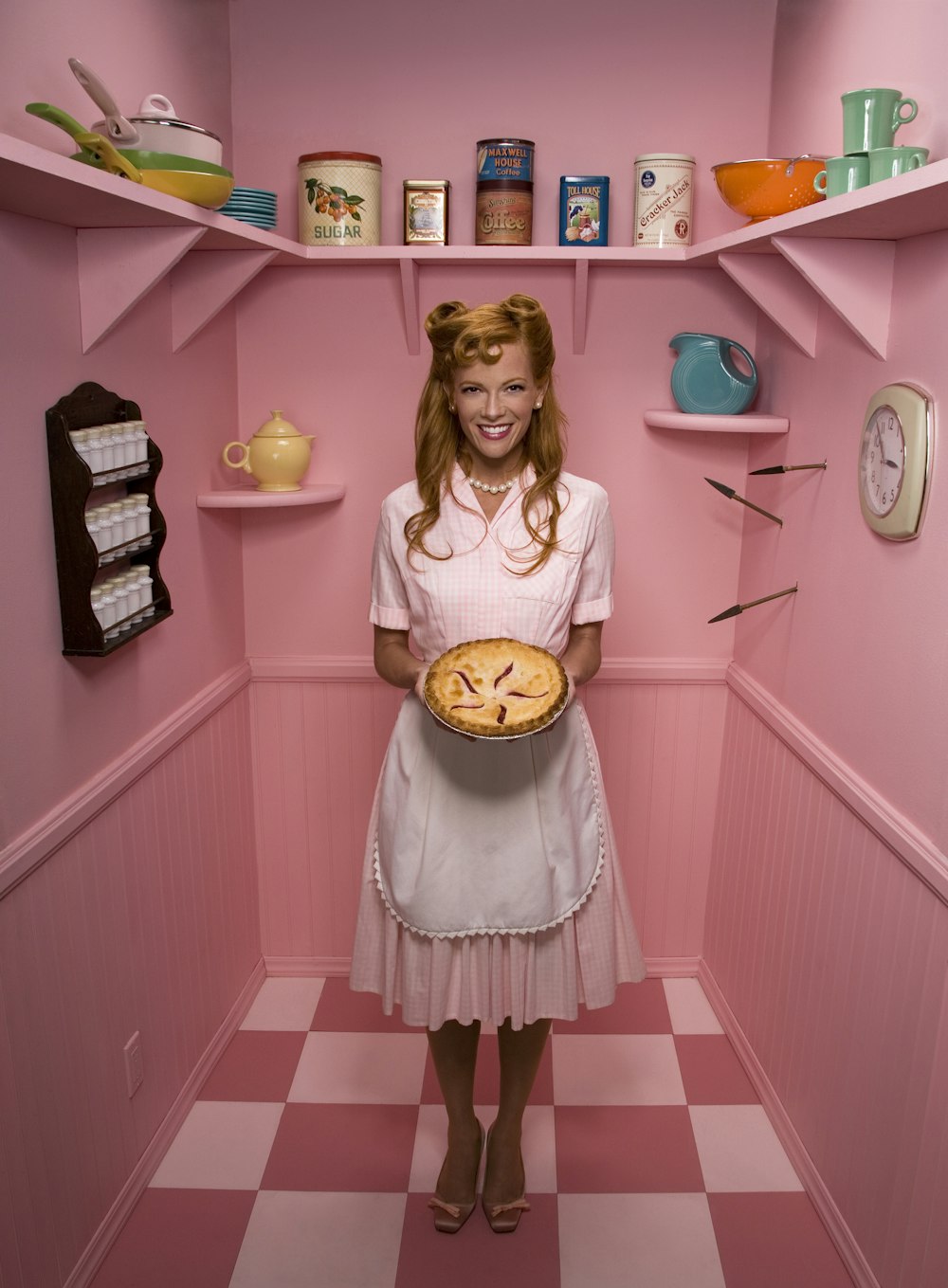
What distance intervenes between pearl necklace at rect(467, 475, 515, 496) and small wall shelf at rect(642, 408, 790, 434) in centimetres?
59

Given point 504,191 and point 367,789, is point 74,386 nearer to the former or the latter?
point 504,191

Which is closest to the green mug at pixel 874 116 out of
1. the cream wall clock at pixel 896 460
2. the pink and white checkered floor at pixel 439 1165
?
the cream wall clock at pixel 896 460

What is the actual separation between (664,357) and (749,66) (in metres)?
0.61

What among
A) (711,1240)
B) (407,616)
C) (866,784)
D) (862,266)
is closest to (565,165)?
(862,266)

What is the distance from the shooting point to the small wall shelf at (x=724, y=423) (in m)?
2.17

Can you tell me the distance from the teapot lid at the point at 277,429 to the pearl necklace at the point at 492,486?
64 cm

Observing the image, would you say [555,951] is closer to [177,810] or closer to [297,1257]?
[297,1257]

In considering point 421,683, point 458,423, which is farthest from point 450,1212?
point 458,423

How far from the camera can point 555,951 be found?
6.02 feet

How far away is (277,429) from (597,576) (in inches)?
32.4

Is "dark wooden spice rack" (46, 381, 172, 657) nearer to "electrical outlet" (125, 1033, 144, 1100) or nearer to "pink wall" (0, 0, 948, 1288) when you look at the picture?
"pink wall" (0, 0, 948, 1288)

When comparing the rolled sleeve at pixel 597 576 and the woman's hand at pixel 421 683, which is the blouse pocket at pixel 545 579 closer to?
the rolled sleeve at pixel 597 576

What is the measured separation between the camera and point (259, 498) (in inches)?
85.5

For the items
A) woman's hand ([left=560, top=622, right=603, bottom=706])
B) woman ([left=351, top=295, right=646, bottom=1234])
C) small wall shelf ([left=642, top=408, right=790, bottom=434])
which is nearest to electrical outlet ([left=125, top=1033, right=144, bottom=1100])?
woman ([left=351, top=295, right=646, bottom=1234])
